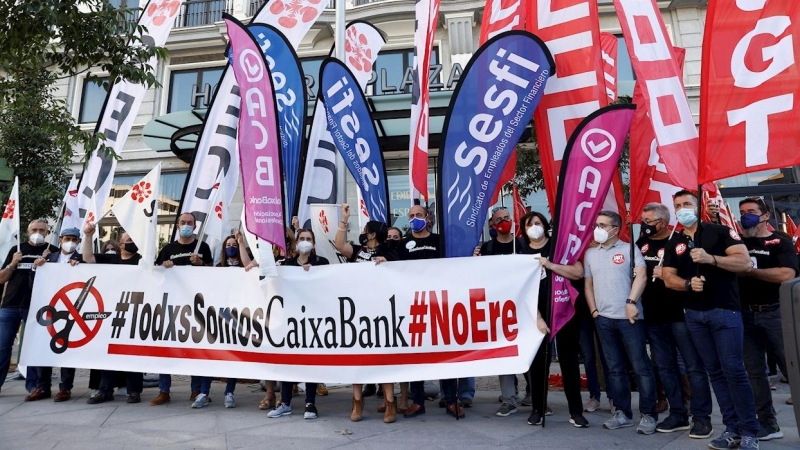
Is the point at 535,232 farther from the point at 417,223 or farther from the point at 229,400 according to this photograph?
the point at 229,400

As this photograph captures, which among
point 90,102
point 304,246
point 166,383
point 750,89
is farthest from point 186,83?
point 750,89

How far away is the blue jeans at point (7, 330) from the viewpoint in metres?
5.97

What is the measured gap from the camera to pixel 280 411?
506 centimetres

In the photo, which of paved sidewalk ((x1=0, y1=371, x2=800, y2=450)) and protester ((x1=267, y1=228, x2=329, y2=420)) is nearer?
paved sidewalk ((x1=0, y1=371, x2=800, y2=450))

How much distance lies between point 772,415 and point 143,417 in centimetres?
584

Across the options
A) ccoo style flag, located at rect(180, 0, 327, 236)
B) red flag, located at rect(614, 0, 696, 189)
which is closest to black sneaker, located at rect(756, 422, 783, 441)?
red flag, located at rect(614, 0, 696, 189)

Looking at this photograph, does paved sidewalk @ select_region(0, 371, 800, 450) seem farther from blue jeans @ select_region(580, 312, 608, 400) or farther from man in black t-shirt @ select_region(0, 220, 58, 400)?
man in black t-shirt @ select_region(0, 220, 58, 400)

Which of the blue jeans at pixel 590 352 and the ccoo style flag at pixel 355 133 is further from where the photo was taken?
the ccoo style flag at pixel 355 133

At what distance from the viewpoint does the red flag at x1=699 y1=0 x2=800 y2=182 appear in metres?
3.87

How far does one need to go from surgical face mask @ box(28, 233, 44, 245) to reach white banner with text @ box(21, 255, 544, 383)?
1.86 ft

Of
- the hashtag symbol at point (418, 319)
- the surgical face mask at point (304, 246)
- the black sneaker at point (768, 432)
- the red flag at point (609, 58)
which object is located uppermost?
the red flag at point (609, 58)

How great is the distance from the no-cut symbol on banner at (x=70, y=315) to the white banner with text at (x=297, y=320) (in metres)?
0.01

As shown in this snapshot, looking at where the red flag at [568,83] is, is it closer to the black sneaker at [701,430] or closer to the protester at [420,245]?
the protester at [420,245]

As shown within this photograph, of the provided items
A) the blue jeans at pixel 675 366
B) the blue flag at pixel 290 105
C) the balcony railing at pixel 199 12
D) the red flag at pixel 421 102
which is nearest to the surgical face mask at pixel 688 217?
the blue jeans at pixel 675 366
